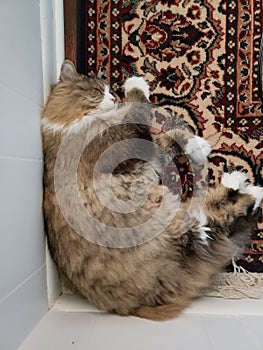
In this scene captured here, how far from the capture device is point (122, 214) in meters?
1.20

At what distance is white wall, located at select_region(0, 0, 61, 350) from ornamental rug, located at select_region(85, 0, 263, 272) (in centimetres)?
34

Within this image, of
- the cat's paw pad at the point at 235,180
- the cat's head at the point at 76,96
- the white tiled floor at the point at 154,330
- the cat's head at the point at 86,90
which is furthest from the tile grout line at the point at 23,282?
the cat's paw pad at the point at 235,180

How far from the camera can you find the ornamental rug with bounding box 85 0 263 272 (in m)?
1.50

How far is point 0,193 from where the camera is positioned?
88cm

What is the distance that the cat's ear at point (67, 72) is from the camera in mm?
1354

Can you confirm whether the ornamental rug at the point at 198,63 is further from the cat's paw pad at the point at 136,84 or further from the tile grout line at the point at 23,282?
the tile grout line at the point at 23,282

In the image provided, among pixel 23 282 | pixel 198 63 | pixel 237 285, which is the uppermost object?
pixel 198 63

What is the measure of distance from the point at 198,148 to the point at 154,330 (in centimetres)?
70

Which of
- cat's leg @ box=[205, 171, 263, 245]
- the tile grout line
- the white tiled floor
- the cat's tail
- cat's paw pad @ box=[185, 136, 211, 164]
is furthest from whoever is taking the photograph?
cat's paw pad @ box=[185, 136, 211, 164]

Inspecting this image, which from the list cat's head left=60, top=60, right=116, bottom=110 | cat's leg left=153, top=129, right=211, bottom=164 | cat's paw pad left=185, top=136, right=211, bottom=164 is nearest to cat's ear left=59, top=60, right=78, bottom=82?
cat's head left=60, top=60, right=116, bottom=110

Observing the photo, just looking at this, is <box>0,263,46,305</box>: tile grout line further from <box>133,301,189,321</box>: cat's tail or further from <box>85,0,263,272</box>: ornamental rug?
<box>85,0,263,272</box>: ornamental rug

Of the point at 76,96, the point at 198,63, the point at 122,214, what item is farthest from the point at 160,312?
the point at 198,63

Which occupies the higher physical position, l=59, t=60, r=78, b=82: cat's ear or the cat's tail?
l=59, t=60, r=78, b=82: cat's ear

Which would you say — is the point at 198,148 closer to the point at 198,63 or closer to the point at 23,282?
the point at 198,63
